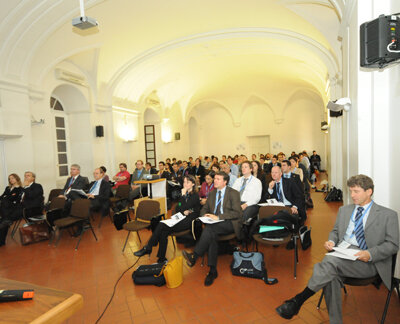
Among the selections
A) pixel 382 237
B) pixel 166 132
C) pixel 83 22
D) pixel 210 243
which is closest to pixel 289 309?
pixel 382 237

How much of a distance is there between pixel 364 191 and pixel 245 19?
286 inches

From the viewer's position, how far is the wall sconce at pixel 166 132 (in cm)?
1488

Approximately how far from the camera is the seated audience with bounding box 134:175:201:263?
4090mm

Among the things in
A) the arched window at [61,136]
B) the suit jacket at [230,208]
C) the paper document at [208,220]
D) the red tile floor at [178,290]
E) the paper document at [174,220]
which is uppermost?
the arched window at [61,136]

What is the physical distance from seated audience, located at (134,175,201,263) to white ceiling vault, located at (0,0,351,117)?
3804mm

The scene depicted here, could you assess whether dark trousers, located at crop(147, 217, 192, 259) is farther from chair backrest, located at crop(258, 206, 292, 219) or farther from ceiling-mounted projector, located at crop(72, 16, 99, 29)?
ceiling-mounted projector, located at crop(72, 16, 99, 29)

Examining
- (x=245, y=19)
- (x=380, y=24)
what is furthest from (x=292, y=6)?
(x=380, y=24)

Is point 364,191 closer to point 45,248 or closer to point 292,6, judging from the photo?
point 45,248

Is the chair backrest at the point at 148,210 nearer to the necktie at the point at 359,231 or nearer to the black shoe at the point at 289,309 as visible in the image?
the black shoe at the point at 289,309

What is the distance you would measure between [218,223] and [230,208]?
1.06 feet

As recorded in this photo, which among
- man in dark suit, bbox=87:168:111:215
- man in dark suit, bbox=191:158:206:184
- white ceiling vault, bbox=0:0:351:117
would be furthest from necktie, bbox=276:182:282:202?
man in dark suit, bbox=191:158:206:184

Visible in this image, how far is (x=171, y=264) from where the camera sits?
3396mm

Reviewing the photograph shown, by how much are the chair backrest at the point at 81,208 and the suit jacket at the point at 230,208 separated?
91.4 inches

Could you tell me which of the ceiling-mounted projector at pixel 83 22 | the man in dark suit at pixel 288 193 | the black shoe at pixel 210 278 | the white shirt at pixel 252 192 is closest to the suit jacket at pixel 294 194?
the man in dark suit at pixel 288 193
